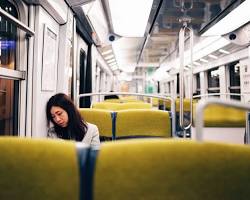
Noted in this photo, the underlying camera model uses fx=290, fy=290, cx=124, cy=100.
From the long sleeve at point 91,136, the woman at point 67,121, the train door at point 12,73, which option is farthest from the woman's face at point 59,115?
the train door at point 12,73

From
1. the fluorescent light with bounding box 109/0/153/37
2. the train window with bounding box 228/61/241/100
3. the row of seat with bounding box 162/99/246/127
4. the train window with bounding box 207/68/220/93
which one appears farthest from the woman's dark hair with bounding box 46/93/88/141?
the train window with bounding box 207/68/220/93

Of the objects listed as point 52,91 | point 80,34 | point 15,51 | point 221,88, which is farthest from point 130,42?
point 15,51

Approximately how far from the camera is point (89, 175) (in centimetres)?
77

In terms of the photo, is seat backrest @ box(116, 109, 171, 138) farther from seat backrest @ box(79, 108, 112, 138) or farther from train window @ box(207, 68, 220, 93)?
train window @ box(207, 68, 220, 93)

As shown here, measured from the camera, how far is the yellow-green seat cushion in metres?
4.03

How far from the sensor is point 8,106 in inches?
82.4

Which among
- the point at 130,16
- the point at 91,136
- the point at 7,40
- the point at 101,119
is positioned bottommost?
the point at 91,136

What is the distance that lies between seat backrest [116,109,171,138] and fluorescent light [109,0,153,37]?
1.30 metres

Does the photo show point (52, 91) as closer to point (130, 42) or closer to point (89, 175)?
point (89, 175)

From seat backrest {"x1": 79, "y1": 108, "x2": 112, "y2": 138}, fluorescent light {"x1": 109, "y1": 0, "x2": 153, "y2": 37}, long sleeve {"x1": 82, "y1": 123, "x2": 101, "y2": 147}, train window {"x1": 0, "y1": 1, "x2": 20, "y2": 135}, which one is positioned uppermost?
fluorescent light {"x1": 109, "y1": 0, "x2": 153, "y2": 37}

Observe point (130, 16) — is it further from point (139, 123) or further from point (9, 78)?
point (9, 78)

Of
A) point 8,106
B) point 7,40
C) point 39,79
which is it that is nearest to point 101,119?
point 39,79

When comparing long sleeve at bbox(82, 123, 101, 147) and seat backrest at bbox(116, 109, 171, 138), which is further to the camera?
seat backrest at bbox(116, 109, 171, 138)

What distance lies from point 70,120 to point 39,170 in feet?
4.41
